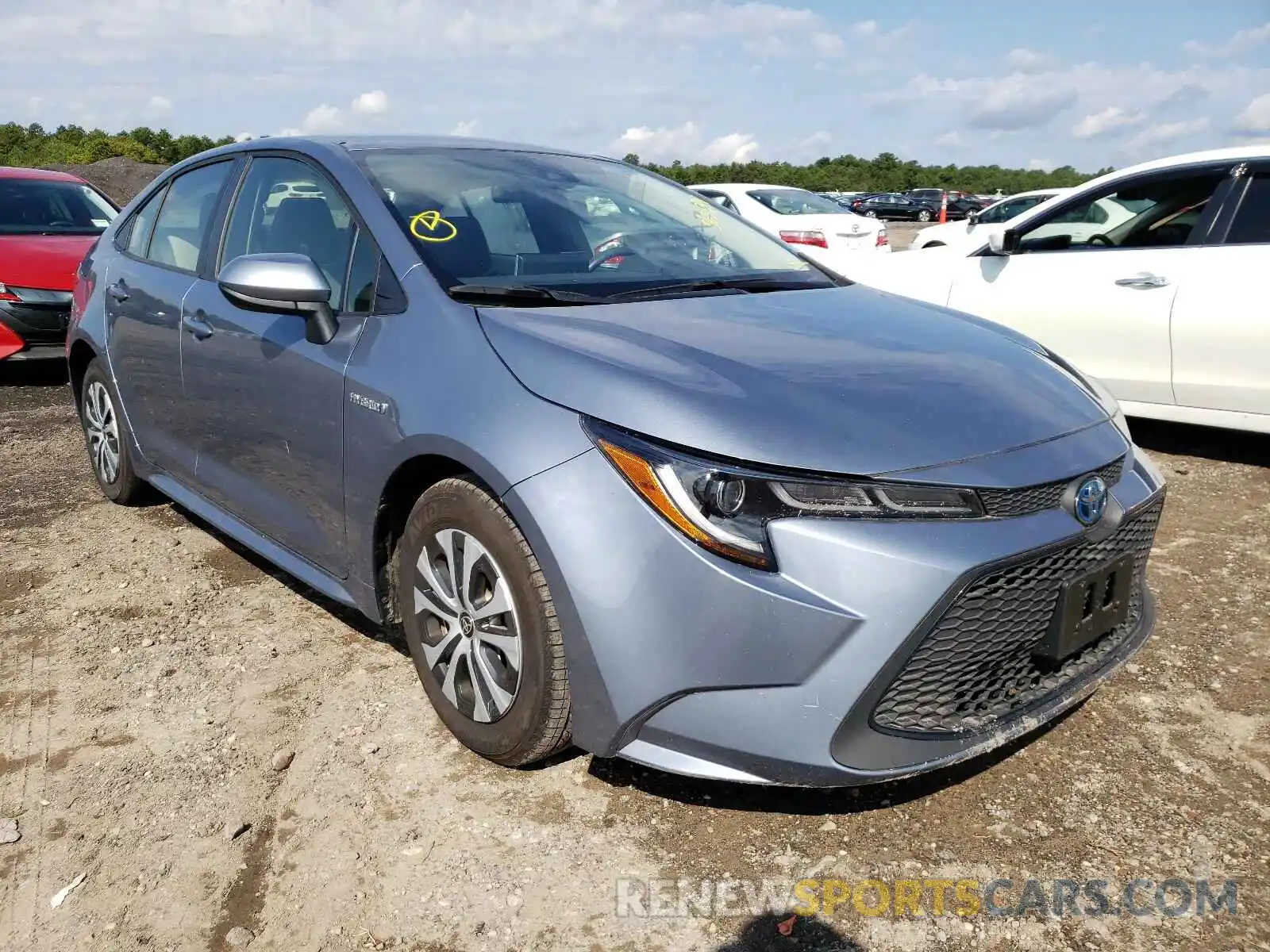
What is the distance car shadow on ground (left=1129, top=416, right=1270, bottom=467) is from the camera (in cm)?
532

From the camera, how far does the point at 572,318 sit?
250cm

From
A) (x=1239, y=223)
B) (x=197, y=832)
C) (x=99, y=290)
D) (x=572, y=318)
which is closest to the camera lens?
(x=197, y=832)

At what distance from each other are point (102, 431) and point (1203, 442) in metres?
5.56

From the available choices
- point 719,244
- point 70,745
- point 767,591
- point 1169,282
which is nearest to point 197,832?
point 70,745

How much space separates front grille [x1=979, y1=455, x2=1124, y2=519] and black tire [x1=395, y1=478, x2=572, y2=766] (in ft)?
3.01

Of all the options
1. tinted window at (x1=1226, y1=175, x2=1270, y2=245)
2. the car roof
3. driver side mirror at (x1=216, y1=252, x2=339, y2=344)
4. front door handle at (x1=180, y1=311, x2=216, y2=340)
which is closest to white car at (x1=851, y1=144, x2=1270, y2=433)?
tinted window at (x1=1226, y1=175, x2=1270, y2=245)

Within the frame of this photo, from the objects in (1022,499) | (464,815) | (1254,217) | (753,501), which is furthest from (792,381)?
(1254,217)

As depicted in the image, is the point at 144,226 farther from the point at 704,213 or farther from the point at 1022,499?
the point at 1022,499

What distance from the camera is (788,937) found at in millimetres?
1990

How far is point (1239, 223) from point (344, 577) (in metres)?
4.48

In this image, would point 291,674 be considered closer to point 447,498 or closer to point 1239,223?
point 447,498

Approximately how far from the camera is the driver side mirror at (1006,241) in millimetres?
5594

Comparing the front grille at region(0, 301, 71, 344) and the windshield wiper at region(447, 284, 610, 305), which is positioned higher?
the windshield wiper at region(447, 284, 610, 305)

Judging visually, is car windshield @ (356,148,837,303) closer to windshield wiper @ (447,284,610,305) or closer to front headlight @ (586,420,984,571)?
windshield wiper @ (447,284,610,305)
